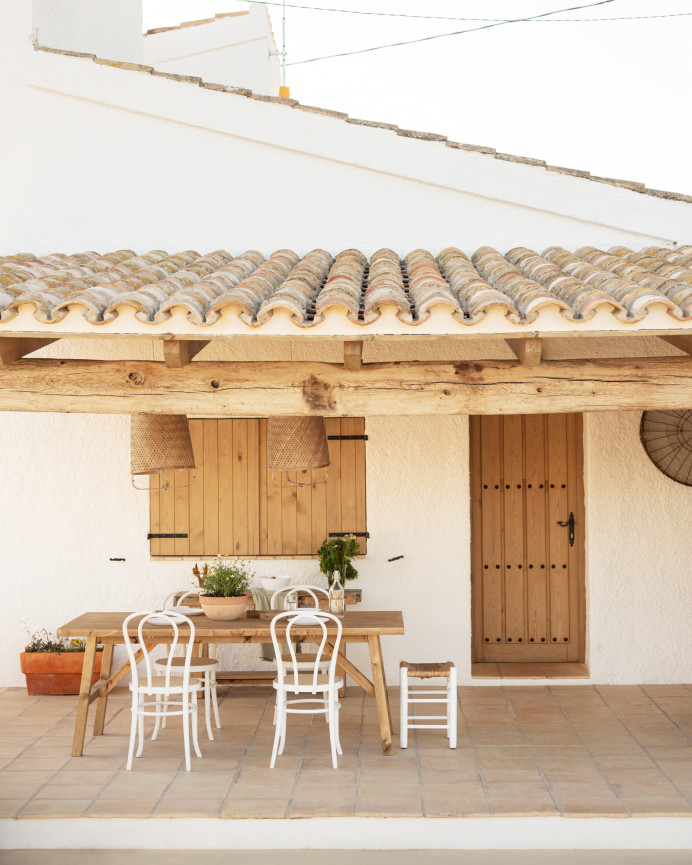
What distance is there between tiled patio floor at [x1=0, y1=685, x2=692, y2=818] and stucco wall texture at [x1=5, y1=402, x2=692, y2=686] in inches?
22.8

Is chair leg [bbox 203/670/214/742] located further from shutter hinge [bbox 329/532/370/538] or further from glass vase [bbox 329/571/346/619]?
shutter hinge [bbox 329/532/370/538]

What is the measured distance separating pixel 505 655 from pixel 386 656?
117 cm

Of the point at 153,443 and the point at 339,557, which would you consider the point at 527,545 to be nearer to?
the point at 339,557

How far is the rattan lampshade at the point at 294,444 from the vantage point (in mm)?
6602

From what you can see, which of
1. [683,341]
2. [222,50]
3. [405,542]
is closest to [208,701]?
[405,542]

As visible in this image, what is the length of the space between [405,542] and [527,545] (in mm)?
1177

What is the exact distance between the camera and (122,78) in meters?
7.40

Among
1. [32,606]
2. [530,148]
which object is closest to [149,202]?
[32,606]

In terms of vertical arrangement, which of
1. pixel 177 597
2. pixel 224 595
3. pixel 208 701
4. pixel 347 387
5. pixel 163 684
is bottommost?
pixel 208 701

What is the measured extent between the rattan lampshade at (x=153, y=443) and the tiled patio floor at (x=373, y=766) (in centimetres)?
180

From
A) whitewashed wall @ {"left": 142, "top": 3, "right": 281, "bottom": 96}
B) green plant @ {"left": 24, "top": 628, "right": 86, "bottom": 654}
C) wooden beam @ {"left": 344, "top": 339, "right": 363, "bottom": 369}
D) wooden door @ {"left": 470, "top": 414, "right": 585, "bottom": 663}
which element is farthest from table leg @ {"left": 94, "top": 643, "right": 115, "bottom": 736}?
whitewashed wall @ {"left": 142, "top": 3, "right": 281, "bottom": 96}

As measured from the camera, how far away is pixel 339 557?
718 cm

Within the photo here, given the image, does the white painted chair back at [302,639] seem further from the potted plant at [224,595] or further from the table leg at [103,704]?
the table leg at [103,704]

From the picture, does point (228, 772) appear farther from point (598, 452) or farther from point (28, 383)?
point (598, 452)
